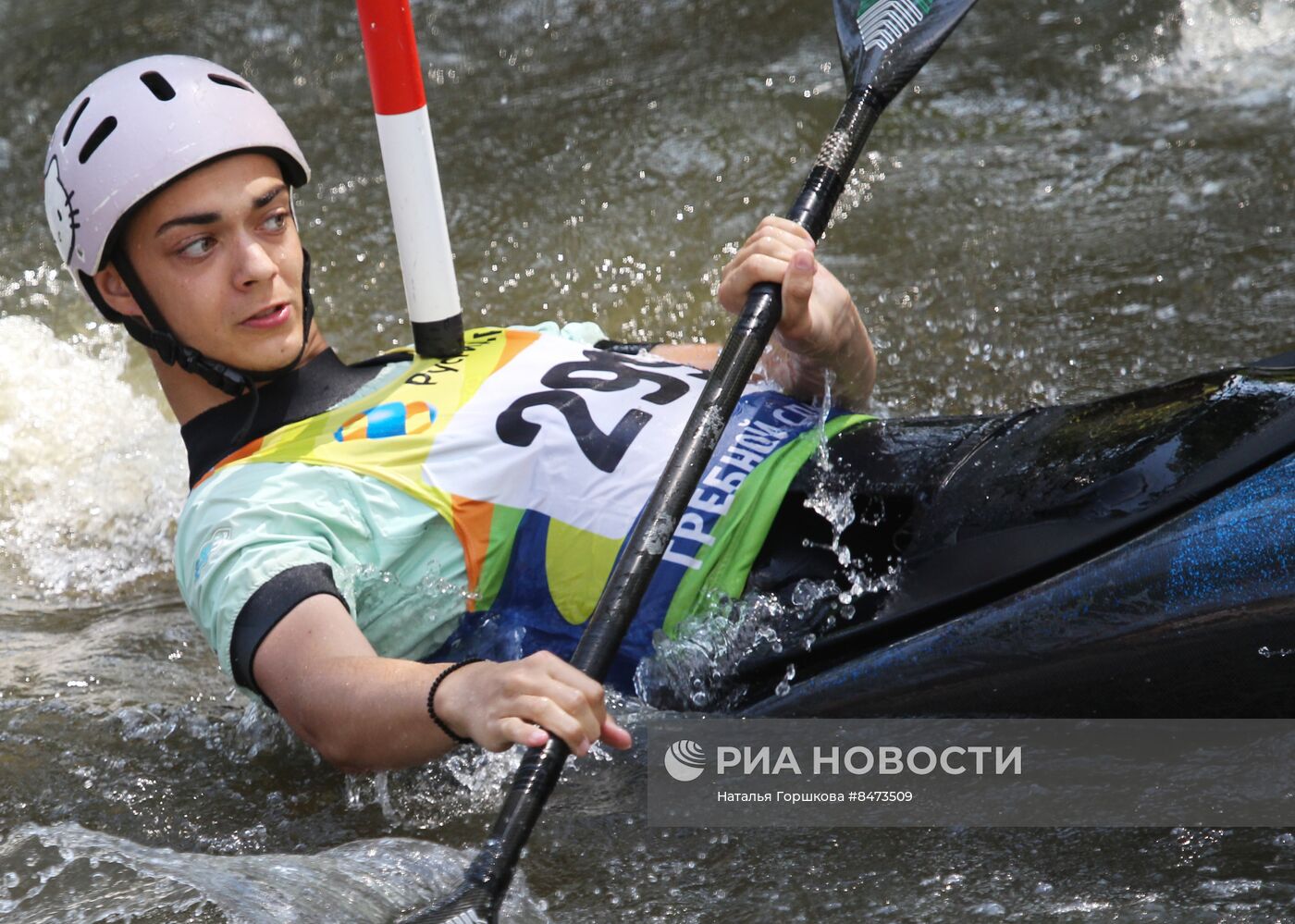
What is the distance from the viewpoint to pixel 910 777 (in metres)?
1.98

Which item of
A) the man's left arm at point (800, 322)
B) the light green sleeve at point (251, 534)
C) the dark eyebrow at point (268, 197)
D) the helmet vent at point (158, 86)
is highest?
the helmet vent at point (158, 86)

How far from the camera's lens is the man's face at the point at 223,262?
228cm

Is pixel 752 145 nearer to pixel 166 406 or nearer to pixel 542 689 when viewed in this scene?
pixel 166 406

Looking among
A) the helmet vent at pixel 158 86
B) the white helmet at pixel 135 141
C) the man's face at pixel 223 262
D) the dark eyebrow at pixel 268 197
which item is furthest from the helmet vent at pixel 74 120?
the dark eyebrow at pixel 268 197

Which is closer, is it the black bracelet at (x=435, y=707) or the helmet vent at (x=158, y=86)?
the black bracelet at (x=435, y=707)

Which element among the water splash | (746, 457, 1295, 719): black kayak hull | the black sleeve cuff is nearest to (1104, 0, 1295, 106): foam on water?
the water splash

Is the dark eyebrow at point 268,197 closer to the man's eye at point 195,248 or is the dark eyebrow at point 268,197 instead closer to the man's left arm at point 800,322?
the man's eye at point 195,248

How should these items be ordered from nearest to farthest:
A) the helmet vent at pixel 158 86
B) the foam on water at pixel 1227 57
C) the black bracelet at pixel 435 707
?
the black bracelet at pixel 435 707, the helmet vent at pixel 158 86, the foam on water at pixel 1227 57

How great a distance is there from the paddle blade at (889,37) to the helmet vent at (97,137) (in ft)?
4.14

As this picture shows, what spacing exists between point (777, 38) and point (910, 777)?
11.1ft

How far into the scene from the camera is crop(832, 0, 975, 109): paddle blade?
262 cm

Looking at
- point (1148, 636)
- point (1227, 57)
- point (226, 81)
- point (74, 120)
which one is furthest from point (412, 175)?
point (1227, 57)

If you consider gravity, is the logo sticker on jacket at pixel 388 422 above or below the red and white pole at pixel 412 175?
below

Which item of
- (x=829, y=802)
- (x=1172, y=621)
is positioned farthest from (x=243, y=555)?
(x=1172, y=621)
